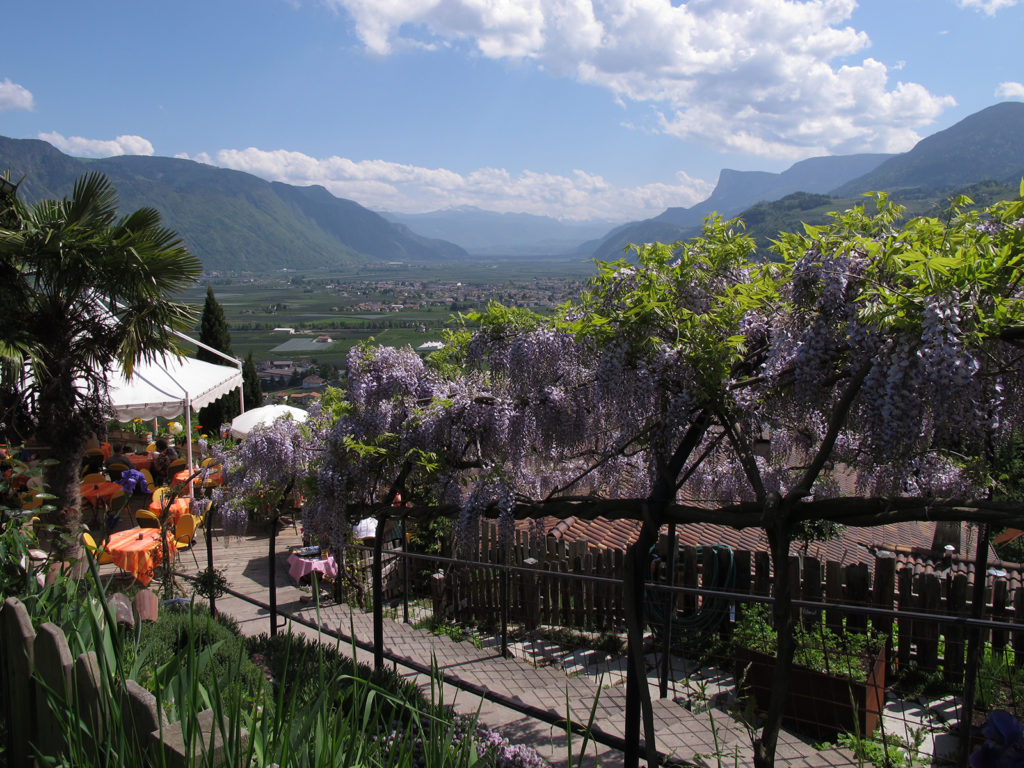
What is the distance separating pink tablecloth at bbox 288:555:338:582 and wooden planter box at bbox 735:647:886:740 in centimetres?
Answer: 504

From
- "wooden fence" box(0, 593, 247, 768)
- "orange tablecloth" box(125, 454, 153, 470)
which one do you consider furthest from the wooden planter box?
"orange tablecloth" box(125, 454, 153, 470)

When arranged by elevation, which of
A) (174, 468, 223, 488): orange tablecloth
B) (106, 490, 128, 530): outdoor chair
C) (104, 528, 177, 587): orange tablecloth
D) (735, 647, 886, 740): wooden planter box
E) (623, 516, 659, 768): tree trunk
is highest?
(623, 516, 659, 768): tree trunk

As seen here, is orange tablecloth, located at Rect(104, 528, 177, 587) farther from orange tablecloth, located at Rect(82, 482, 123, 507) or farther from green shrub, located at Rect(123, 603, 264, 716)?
orange tablecloth, located at Rect(82, 482, 123, 507)

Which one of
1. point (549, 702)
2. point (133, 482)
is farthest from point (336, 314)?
point (549, 702)

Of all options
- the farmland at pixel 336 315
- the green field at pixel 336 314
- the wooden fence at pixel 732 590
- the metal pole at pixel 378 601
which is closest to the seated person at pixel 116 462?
the wooden fence at pixel 732 590

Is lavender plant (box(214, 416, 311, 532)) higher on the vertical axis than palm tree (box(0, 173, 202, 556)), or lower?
lower

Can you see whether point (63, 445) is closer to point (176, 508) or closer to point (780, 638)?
point (176, 508)

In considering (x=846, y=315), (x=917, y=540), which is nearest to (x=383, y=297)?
(x=917, y=540)

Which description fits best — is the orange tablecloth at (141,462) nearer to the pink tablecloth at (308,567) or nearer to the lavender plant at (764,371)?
the pink tablecloth at (308,567)

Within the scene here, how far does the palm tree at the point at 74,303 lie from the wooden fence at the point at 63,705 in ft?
19.3

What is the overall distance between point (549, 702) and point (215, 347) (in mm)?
20116

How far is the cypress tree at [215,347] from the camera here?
63.1 feet

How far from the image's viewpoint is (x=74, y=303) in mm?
7891

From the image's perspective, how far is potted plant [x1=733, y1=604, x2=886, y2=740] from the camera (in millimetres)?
4027
